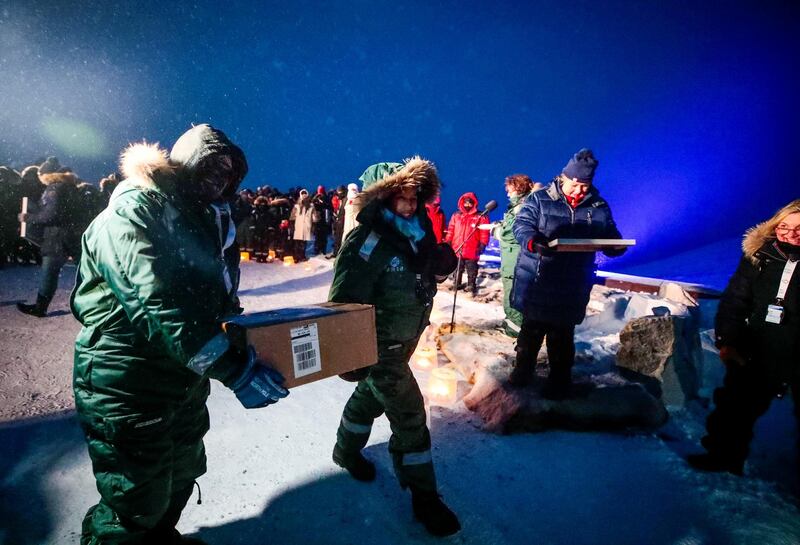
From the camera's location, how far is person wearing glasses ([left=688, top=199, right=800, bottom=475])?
8.72 ft

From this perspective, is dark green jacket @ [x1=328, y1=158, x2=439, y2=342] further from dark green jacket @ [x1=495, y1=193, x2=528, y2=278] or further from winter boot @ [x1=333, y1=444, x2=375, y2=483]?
dark green jacket @ [x1=495, y1=193, x2=528, y2=278]

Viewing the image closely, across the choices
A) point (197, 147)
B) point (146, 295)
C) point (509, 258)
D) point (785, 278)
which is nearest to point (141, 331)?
point (146, 295)

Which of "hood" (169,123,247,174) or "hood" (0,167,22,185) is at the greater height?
"hood" (0,167,22,185)

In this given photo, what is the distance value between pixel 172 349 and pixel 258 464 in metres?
1.97

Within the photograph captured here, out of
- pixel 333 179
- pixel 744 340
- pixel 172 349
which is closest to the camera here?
pixel 172 349

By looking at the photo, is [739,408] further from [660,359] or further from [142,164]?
[142,164]

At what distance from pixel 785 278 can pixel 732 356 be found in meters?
0.69

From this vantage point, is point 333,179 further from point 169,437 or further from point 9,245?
point 169,437

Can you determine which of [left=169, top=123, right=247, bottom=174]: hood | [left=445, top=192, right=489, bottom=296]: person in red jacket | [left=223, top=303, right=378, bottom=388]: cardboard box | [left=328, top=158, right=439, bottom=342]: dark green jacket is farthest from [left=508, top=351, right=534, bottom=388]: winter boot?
[left=445, top=192, right=489, bottom=296]: person in red jacket

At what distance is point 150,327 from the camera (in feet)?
4.45

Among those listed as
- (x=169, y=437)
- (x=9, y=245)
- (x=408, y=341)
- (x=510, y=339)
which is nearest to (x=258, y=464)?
(x=169, y=437)

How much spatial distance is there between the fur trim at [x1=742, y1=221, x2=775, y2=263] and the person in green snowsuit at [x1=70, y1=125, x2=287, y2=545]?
3.61m

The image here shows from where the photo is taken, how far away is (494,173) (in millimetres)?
106500

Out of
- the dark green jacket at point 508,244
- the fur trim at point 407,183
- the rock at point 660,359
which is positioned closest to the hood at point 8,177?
the fur trim at point 407,183
